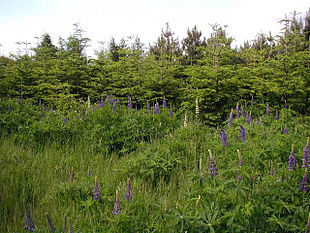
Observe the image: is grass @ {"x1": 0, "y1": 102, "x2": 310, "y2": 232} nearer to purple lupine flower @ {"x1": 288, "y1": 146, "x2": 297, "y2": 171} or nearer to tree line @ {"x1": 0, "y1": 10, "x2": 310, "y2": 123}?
purple lupine flower @ {"x1": 288, "y1": 146, "x2": 297, "y2": 171}

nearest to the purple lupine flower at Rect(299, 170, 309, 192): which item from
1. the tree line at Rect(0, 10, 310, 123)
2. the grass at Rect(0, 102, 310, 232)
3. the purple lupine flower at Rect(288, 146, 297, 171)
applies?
the grass at Rect(0, 102, 310, 232)

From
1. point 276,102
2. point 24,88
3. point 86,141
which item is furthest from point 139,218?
point 24,88

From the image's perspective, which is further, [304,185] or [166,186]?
[166,186]

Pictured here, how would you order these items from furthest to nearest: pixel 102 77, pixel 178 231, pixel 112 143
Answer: pixel 102 77 < pixel 112 143 < pixel 178 231

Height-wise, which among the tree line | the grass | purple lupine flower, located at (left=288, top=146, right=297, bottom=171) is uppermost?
the tree line

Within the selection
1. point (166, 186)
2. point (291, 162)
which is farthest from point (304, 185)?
point (166, 186)

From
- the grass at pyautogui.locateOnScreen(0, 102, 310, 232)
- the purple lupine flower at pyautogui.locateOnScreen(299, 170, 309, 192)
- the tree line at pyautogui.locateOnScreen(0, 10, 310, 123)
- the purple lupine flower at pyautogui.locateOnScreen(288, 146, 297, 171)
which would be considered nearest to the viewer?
the grass at pyautogui.locateOnScreen(0, 102, 310, 232)

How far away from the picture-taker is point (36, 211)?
2.77m

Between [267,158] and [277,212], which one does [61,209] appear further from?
[267,158]

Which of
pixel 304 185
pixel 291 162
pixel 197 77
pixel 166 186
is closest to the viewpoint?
pixel 304 185

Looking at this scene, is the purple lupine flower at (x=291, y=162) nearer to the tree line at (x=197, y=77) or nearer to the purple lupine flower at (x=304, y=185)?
the purple lupine flower at (x=304, y=185)

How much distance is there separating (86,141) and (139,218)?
3135 millimetres

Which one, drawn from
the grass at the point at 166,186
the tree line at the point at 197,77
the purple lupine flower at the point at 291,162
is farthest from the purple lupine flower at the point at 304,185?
the tree line at the point at 197,77

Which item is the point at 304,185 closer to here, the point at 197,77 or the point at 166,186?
the point at 166,186
